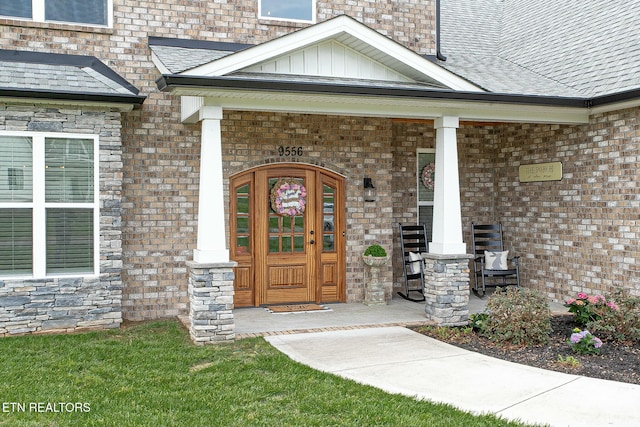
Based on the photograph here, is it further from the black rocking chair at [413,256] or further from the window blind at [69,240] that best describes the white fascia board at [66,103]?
the black rocking chair at [413,256]

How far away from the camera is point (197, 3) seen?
9.23 m

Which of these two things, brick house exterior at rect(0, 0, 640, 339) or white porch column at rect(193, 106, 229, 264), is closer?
white porch column at rect(193, 106, 229, 264)

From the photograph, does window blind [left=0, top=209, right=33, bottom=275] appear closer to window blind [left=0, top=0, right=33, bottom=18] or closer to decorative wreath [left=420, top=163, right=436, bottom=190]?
window blind [left=0, top=0, right=33, bottom=18]

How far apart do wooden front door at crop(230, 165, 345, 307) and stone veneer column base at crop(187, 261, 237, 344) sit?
76.6 inches

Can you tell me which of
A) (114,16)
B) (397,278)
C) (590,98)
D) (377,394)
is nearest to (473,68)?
(590,98)

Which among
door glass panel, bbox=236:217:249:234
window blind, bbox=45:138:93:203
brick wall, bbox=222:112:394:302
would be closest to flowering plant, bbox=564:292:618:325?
brick wall, bbox=222:112:394:302

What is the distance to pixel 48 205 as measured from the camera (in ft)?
26.2

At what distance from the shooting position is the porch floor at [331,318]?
8.07m

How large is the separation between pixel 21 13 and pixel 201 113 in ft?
10.3

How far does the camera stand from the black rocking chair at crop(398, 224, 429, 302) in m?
10.5

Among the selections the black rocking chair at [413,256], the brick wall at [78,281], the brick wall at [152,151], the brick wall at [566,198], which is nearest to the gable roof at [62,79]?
the brick wall at [152,151]

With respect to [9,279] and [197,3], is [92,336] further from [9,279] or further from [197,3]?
[197,3]

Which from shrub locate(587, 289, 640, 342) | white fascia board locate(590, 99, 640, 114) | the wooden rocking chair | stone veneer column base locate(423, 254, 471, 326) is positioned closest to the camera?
shrub locate(587, 289, 640, 342)

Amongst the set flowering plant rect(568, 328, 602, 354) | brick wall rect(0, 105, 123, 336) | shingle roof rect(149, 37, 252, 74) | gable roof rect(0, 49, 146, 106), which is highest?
shingle roof rect(149, 37, 252, 74)
